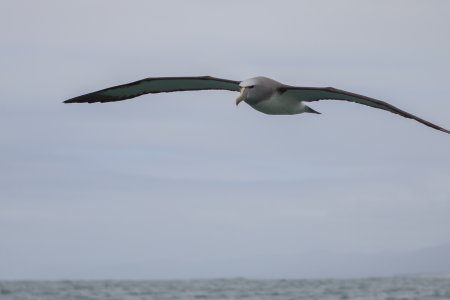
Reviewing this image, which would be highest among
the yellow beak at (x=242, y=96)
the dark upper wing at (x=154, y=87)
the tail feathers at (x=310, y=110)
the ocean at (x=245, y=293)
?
the ocean at (x=245, y=293)

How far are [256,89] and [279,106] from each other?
2.36 feet

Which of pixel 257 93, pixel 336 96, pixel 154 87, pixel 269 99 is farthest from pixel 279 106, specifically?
pixel 154 87

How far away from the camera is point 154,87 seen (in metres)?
21.9

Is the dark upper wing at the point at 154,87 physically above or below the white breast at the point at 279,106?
above

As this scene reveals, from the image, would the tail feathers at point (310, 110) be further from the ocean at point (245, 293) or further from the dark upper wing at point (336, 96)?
the ocean at point (245, 293)

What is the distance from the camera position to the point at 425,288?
76.0 metres

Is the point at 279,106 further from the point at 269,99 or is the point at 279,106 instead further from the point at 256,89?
the point at 256,89

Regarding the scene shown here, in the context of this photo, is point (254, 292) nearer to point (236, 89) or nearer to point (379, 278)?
point (379, 278)

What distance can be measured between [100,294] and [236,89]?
53.5 metres

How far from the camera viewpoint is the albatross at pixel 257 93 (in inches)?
746

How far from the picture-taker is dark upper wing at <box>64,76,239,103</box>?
21.2 metres

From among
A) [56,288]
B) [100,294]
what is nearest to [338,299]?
[100,294]

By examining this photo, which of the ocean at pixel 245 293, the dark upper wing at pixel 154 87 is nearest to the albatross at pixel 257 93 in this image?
the dark upper wing at pixel 154 87

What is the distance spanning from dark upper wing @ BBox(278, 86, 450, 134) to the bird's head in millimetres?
Result: 276
